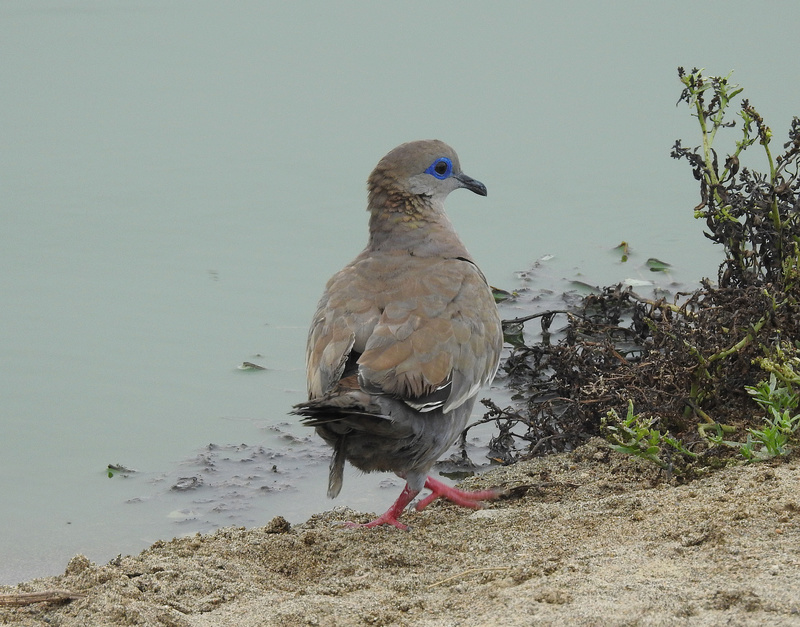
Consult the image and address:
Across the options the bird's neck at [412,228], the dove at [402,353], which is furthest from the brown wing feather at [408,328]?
the bird's neck at [412,228]

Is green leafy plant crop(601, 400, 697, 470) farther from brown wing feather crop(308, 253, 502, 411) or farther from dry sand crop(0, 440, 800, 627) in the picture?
brown wing feather crop(308, 253, 502, 411)

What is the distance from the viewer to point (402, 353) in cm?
459

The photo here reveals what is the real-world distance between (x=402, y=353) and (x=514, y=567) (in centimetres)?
116

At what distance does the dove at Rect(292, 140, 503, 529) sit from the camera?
14.7 feet

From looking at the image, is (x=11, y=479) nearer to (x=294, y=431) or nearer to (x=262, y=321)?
(x=294, y=431)

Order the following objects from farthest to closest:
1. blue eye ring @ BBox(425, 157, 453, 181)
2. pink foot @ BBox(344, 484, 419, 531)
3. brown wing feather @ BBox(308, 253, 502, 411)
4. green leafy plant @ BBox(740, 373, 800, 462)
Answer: blue eye ring @ BBox(425, 157, 453, 181)
pink foot @ BBox(344, 484, 419, 531)
brown wing feather @ BBox(308, 253, 502, 411)
green leafy plant @ BBox(740, 373, 800, 462)

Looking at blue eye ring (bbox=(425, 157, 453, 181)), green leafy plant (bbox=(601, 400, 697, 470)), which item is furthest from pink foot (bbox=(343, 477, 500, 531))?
blue eye ring (bbox=(425, 157, 453, 181))

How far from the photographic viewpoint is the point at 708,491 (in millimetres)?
4195

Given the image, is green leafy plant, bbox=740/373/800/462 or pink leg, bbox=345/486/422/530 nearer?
green leafy plant, bbox=740/373/800/462

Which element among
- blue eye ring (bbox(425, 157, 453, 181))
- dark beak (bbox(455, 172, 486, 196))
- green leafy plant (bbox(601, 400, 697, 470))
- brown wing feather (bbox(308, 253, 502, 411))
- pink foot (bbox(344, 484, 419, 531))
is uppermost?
blue eye ring (bbox(425, 157, 453, 181))

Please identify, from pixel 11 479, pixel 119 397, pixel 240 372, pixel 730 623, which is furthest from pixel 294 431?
pixel 730 623

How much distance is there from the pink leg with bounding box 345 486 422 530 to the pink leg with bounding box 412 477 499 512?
0.63 feet

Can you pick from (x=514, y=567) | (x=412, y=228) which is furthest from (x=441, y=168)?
(x=514, y=567)

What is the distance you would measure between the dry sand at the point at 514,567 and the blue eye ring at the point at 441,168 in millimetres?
1858
